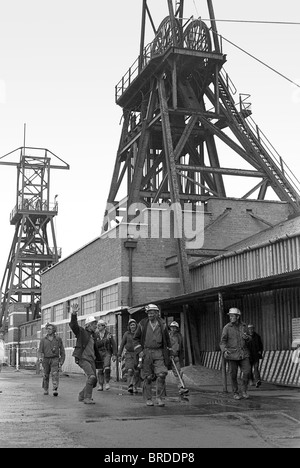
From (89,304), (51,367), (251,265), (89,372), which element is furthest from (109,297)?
(89,372)

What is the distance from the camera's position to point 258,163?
95.7 ft

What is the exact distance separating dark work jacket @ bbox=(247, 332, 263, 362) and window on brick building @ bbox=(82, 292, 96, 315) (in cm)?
1374

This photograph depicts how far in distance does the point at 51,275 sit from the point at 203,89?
14.3m

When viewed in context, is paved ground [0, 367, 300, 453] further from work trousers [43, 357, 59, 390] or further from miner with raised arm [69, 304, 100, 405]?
work trousers [43, 357, 59, 390]

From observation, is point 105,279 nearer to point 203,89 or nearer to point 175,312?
point 175,312

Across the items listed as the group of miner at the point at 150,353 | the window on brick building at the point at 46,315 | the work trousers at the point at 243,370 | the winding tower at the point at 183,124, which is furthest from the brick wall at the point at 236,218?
the window on brick building at the point at 46,315

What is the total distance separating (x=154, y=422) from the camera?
31.3ft

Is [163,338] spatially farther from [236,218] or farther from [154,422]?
[236,218]

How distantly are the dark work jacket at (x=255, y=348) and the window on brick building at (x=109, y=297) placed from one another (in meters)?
10.0

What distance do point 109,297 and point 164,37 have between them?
12.3 metres

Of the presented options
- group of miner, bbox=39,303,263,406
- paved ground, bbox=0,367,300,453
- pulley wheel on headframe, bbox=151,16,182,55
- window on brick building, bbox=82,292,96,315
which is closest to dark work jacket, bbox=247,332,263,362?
group of miner, bbox=39,303,263,406

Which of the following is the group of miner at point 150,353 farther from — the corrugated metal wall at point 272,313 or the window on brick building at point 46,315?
the window on brick building at point 46,315

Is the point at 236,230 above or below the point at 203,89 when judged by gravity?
below
